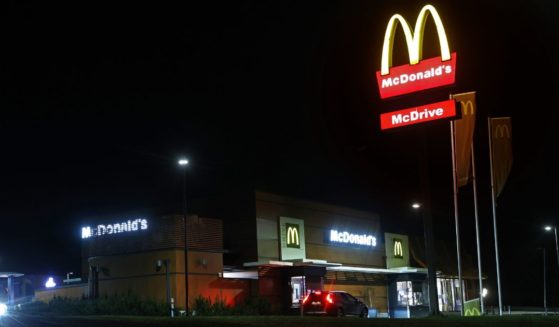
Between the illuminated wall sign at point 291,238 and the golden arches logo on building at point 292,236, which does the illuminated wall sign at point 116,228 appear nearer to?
the illuminated wall sign at point 291,238

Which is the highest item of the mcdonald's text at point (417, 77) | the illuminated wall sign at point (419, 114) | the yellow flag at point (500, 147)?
the mcdonald's text at point (417, 77)

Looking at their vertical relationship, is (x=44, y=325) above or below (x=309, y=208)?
below

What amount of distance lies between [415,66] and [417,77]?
0.44 m

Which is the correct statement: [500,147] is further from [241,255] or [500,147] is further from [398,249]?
Answer: [398,249]

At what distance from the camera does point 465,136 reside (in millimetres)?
27938

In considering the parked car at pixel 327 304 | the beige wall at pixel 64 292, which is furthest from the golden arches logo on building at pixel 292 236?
the beige wall at pixel 64 292

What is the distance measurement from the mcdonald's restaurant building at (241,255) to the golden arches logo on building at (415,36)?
43.7 feet

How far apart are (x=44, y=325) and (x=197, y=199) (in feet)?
71.8

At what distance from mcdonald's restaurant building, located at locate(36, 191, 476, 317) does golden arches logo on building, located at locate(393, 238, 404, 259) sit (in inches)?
33.0

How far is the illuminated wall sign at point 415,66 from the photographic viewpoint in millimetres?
27594

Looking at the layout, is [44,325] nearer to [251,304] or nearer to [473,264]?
[251,304]

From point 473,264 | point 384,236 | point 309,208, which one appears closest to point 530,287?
point 473,264

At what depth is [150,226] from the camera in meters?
37.6

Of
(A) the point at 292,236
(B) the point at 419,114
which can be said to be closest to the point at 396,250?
(A) the point at 292,236
